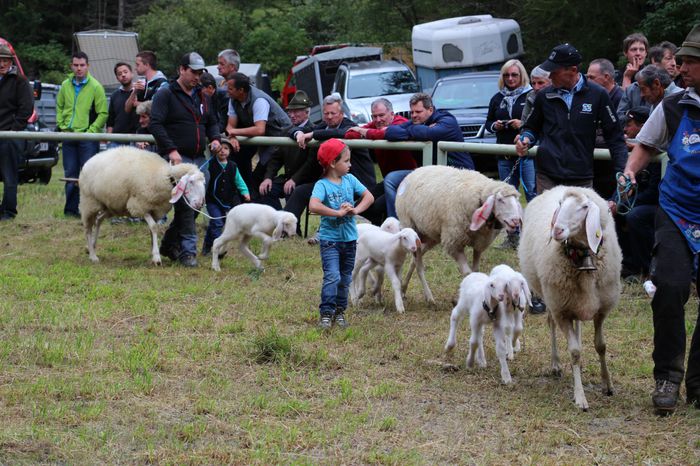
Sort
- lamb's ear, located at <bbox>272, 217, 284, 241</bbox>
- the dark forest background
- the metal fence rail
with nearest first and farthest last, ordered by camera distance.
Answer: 1. the metal fence rail
2. lamb's ear, located at <bbox>272, 217, 284, 241</bbox>
3. the dark forest background

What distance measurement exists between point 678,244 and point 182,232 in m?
6.19

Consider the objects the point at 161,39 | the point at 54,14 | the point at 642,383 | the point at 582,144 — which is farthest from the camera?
the point at 54,14

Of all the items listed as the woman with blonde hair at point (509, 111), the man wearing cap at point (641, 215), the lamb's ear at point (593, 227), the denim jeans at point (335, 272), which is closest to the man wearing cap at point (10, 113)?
the woman with blonde hair at point (509, 111)

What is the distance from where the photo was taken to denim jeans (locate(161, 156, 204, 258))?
10922 mm

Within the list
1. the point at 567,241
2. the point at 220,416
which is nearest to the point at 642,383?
the point at 567,241

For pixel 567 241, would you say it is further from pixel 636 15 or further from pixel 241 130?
pixel 636 15

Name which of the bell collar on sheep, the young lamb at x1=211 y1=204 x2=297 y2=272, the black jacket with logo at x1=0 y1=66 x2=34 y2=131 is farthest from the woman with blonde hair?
the black jacket with logo at x1=0 y1=66 x2=34 y2=131

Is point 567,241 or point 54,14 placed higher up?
point 54,14

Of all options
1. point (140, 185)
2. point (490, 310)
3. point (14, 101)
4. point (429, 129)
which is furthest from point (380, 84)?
point (490, 310)

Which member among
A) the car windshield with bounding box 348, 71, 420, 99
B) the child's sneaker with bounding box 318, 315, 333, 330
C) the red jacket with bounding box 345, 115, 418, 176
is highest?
the car windshield with bounding box 348, 71, 420, 99

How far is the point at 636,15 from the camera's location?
2430 centimetres

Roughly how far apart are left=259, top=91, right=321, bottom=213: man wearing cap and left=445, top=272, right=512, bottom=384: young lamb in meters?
5.40

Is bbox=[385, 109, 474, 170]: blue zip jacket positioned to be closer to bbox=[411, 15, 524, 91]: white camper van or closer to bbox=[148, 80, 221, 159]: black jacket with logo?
bbox=[148, 80, 221, 159]: black jacket with logo

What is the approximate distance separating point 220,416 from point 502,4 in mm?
28210
